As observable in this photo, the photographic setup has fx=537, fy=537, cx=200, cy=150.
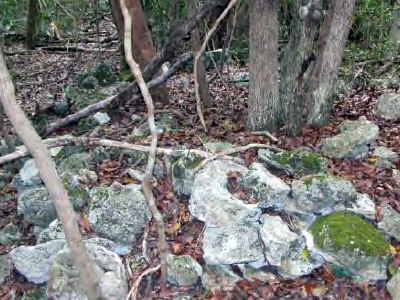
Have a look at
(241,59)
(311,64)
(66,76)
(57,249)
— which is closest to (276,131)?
(311,64)

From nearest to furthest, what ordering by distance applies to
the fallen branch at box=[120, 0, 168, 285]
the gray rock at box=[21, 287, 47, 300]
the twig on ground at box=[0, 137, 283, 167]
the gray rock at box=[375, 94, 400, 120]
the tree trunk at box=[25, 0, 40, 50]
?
the fallen branch at box=[120, 0, 168, 285], the gray rock at box=[21, 287, 47, 300], the twig on ground at box=[0, 137, 283, 167], the gray rock at box=[375, 94, 400, 120], the tree trunk at box=[25, 0, 40, 50]

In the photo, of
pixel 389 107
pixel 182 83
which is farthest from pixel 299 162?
pixel 182 83

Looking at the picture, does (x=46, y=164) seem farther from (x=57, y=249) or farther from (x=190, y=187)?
(x=190, y=187)

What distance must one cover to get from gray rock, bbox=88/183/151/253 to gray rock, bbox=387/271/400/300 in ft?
5.23

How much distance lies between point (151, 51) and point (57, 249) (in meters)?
2.86

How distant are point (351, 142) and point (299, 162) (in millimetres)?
526

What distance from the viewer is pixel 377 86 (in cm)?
637

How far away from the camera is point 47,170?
2.42 m

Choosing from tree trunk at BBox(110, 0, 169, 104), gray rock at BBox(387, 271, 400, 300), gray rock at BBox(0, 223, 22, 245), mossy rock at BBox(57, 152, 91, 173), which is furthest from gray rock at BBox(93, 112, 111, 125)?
gray rock at BBox(387, 271, 400, 300)

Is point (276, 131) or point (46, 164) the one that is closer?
point (46, 164)

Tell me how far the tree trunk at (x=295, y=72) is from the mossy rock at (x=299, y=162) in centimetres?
59

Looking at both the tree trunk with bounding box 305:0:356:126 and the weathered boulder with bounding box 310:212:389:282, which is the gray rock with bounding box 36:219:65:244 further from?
the tree trunk with bounding box 305:0:356:126

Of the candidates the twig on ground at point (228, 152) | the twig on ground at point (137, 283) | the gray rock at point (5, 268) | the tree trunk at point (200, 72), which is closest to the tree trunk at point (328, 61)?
the twig on ground at point (228, 152)

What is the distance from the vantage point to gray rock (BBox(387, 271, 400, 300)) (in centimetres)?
318
